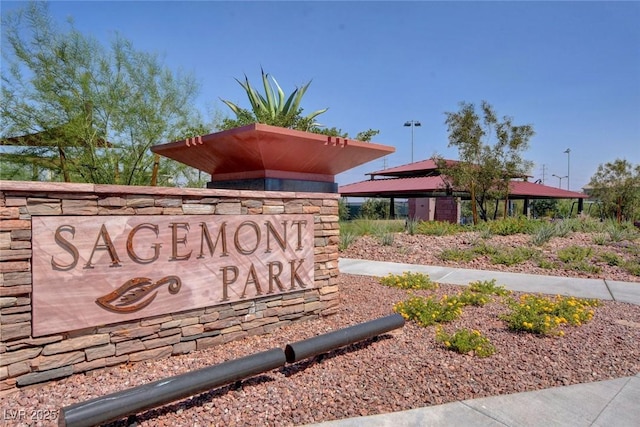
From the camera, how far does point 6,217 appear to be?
3.09 m

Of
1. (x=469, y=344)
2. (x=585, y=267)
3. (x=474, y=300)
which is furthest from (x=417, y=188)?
(x=469, y=344)

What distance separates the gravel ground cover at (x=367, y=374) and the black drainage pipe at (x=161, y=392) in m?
0.19

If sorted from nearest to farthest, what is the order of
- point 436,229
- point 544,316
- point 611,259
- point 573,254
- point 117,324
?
point 117,324, point 544,316, point 611,259, point 573,254, point 436,229

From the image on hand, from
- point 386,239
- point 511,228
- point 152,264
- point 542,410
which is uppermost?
point 152,264

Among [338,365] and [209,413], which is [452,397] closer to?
[338,365]

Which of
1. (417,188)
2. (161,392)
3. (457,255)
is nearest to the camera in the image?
(161,392)

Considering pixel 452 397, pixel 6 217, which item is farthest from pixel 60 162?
pixel 452 397

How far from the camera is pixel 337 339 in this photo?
151 inches

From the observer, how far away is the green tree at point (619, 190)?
25594mm

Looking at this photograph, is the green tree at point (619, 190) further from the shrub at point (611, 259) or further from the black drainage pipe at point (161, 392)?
the black drainage pipe at point (161, 392)

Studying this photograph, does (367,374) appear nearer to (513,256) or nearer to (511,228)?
(513,256)

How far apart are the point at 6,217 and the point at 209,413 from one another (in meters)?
2.11

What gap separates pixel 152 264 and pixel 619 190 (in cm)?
3045

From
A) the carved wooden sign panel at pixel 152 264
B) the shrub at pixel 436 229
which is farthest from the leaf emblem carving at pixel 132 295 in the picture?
the shrub at pixel 436 229
